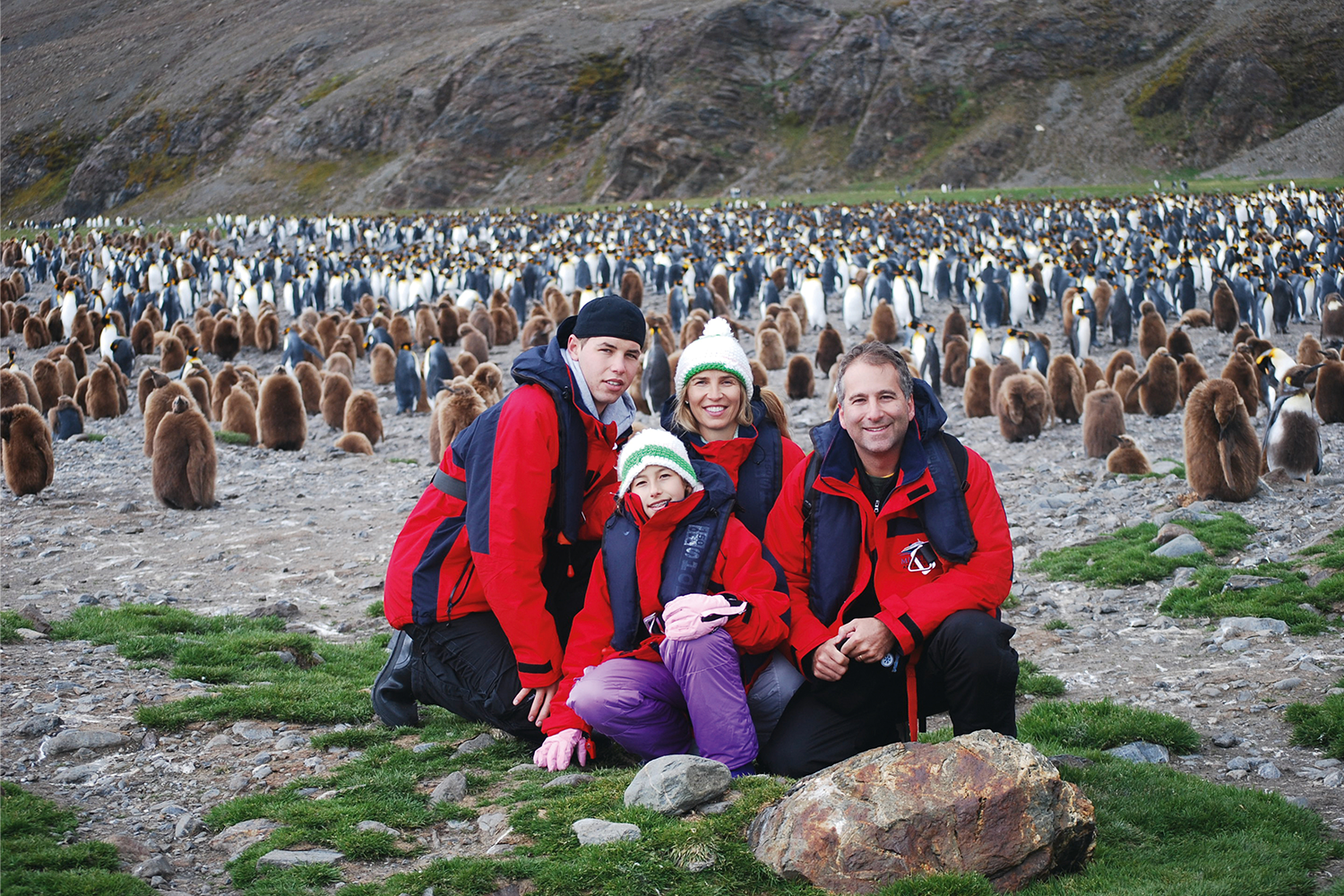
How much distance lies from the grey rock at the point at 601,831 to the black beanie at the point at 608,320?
5.48 feet

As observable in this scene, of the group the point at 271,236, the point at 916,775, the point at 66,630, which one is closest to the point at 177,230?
the point at 271,236

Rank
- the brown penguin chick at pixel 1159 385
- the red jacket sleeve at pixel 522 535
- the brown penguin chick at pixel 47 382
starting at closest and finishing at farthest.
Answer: the red jacket sleeve at pixel 522 535 → the brown penguin chick at pixel 1159 385 → the brown penguin chick at pixel 47 382

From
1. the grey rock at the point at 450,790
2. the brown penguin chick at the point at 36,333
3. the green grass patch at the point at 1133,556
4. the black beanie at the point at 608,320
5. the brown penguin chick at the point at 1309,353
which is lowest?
the green grass patch at the point at 1133,556

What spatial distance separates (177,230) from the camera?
2201 inches

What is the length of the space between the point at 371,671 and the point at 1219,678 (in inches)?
160

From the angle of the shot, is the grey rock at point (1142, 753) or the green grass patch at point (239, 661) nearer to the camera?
the grey rock at point (1142, 753)

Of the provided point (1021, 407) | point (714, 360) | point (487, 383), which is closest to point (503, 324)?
point (487, 383)

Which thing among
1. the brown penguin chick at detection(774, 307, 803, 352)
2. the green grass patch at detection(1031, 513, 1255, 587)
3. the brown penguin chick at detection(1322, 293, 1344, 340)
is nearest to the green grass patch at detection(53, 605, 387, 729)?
the green grass patch at detection(1031, 513, 1255, 587)

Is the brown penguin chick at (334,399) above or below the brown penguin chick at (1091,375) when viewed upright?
above

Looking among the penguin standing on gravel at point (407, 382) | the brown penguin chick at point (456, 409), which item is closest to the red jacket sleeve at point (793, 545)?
the brown penguin chick at point (456, 409)

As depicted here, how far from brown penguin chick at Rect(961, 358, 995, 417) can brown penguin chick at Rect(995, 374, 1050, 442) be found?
127 centimetres

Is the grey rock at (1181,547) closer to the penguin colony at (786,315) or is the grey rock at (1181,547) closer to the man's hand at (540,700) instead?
the penguin colony at (786,315)

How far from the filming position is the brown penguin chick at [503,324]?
64.5 feet

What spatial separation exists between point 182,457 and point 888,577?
7.58 meters
